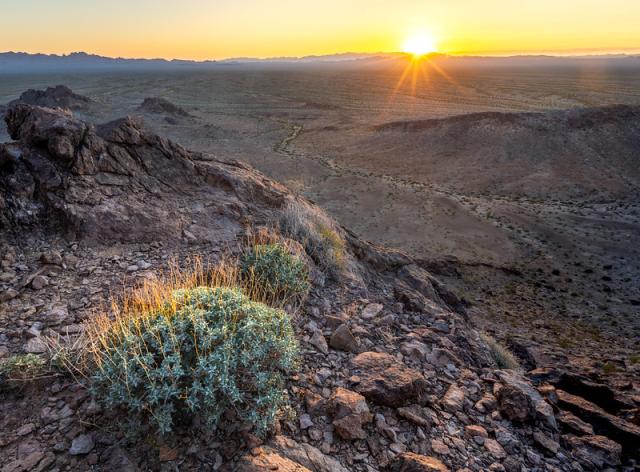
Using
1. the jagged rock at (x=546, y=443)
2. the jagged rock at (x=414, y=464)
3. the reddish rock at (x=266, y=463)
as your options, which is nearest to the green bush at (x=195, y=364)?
the reddish rock at (x=266, y=463)

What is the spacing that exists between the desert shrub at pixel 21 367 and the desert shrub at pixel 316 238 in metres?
3.98

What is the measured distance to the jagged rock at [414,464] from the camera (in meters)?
3.13

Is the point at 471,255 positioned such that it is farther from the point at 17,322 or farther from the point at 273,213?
the point at 17,322

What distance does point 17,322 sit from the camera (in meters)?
3.88

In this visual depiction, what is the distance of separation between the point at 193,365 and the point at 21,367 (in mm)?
1484

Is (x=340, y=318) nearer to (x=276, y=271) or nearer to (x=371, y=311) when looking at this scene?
(x=371, y=311)

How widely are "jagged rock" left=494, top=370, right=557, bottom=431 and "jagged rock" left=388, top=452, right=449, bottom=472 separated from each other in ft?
4.37

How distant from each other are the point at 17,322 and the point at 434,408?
425cm

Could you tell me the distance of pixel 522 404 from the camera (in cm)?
420

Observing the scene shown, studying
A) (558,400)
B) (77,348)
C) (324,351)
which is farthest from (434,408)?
(77,348)

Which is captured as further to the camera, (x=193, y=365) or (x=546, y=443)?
(x=546, y=443)

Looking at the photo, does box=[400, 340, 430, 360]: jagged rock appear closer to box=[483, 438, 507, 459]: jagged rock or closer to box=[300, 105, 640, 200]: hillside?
box=[483, 438, 507, 459]: jagged rock

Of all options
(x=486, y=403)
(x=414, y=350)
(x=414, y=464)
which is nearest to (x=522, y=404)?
(x=486, y=403)

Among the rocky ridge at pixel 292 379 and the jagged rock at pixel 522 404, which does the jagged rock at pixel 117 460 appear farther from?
the jagged rock at pixel 522 404
